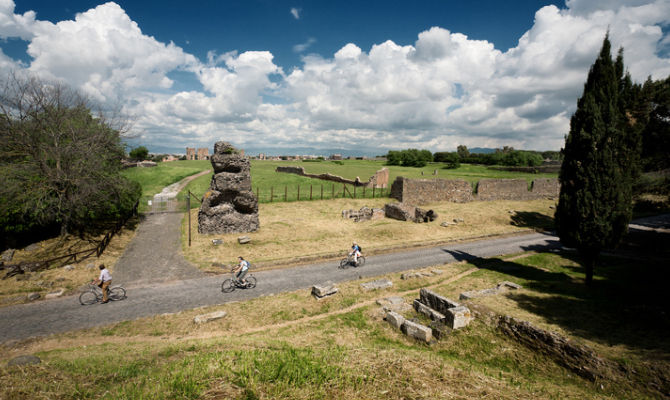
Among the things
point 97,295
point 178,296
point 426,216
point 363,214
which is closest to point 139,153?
point 363,214

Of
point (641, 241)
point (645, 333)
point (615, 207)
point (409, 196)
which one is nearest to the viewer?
point (645, 333)

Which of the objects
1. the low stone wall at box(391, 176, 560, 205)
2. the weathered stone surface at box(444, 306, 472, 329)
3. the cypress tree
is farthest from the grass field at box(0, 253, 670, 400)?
the low stone wall at box(391, 176, 560, 205)

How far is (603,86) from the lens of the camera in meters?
13.7

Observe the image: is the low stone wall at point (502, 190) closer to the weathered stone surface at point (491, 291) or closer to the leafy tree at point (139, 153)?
the weathered stone surface at point (491, 291)

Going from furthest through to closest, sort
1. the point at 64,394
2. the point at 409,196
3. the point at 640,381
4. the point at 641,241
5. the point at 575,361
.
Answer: the point at 409,196
the point at 641,241
the point at 575,361
the point at 640,381
the point at 64,394

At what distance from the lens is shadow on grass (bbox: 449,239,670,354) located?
7875 millimetres

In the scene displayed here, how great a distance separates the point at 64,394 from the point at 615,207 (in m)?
20.1

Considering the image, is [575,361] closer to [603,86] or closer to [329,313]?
[329,313]

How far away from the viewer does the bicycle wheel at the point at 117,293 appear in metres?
12.1

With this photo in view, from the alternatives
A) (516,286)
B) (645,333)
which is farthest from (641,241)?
(645,333)

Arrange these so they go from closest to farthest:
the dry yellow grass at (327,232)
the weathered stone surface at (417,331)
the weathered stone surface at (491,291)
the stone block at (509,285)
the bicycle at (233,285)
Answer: the weathered stone surface at (417,331), the weathered stone surface at (491,291), the stone block at (509,285), the bicycle at (233,285), the dry yellow grass at (327,232)

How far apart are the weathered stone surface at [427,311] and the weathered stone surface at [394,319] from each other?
3.55 ft

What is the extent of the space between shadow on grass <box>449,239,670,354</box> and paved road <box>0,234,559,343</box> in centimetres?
367

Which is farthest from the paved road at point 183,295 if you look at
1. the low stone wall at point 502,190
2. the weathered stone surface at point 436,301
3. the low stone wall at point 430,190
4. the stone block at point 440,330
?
the low stone wall at point 502,190
